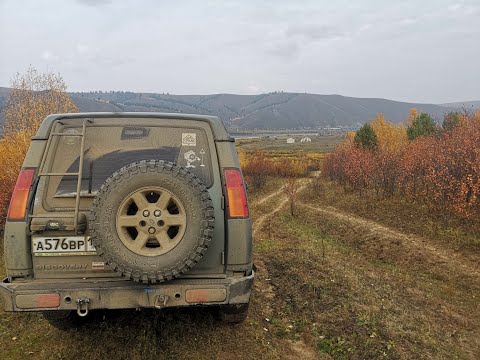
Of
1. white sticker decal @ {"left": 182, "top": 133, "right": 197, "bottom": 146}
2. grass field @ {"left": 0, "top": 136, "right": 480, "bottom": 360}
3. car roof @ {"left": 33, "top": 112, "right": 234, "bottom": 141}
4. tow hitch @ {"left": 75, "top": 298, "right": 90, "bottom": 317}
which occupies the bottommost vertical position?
grass field @ {"left": 0, "top": 136, "right": 480, "bottom": 360}

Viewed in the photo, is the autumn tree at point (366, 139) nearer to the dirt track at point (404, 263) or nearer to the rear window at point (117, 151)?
the dirt track at point (404, 263)

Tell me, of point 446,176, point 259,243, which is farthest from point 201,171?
point 446,176

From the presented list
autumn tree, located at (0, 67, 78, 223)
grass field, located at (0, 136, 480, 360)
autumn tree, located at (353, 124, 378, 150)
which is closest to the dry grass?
grass field, located at (0, 136, 480, 360)

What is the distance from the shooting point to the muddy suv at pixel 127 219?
2.86m

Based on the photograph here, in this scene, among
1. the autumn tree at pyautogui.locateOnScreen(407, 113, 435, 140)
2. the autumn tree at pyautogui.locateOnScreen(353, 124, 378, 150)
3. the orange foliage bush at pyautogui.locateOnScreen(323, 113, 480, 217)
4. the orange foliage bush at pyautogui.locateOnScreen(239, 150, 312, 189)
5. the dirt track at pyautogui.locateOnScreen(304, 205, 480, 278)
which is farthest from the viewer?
the autumn tree at pyautogui.locateOnScreen(407, 113, 435, 140)

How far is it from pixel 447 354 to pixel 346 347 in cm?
121

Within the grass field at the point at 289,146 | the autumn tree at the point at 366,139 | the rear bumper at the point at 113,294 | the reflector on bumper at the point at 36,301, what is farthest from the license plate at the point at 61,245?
the grass field at the point at 289,146

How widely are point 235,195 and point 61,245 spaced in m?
1.56

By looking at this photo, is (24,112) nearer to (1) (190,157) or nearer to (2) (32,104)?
(2) (32,104)

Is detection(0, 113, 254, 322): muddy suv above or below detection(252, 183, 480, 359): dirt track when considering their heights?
above

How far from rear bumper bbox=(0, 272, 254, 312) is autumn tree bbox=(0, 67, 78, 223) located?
19.4m

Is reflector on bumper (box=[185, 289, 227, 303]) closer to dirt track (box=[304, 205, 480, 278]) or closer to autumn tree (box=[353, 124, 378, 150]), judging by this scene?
dirt track (box=[304, 205, 480, 278])

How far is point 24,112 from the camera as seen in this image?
2341cm

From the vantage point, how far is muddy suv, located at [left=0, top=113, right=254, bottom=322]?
2859 millimetres
